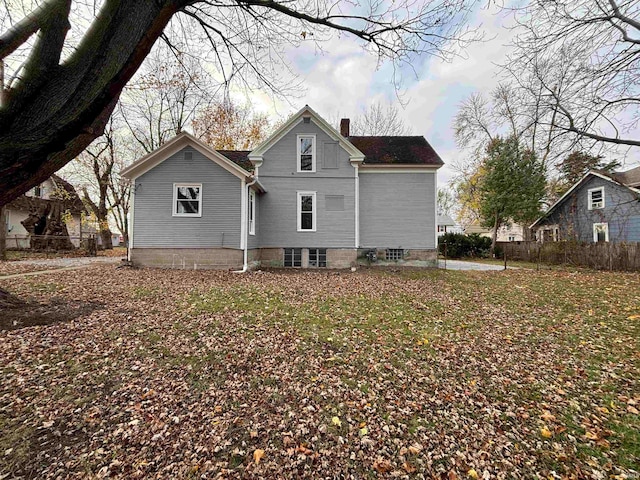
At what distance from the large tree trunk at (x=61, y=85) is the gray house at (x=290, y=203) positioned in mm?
9120

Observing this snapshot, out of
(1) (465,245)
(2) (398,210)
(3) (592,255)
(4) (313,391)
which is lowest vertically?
(4) (313,391)

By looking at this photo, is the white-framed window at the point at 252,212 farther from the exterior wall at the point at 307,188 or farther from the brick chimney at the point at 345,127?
the brick chimney at the point at 345,127

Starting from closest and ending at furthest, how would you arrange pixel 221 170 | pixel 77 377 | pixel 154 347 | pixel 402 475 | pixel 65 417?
pixel 402 475 → pixel 65 417 → pixel 77 377 → pixel 154 347 → pixel 221 170

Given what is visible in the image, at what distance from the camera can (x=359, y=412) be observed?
3102 millimetres

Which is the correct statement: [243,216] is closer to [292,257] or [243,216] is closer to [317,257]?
[292,257]

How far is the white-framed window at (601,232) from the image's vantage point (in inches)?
790

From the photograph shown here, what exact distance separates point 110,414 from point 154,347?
5.01 feet

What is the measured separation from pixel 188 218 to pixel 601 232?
26.8 m

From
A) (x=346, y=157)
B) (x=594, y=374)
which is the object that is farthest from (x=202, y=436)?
(x=346, y=157)

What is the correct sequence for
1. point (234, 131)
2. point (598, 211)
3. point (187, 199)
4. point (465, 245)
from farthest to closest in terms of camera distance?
1. point (234, 131)
2. point (465, 245)
3. point (598, 211)
4. point (187, 199)

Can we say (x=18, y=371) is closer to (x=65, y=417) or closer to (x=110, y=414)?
(x=65, y=417)

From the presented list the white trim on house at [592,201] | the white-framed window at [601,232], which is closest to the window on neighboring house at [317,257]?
the white-framed window at [601,232]

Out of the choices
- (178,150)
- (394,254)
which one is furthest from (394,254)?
(178,150)

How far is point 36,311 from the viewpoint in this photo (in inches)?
217
